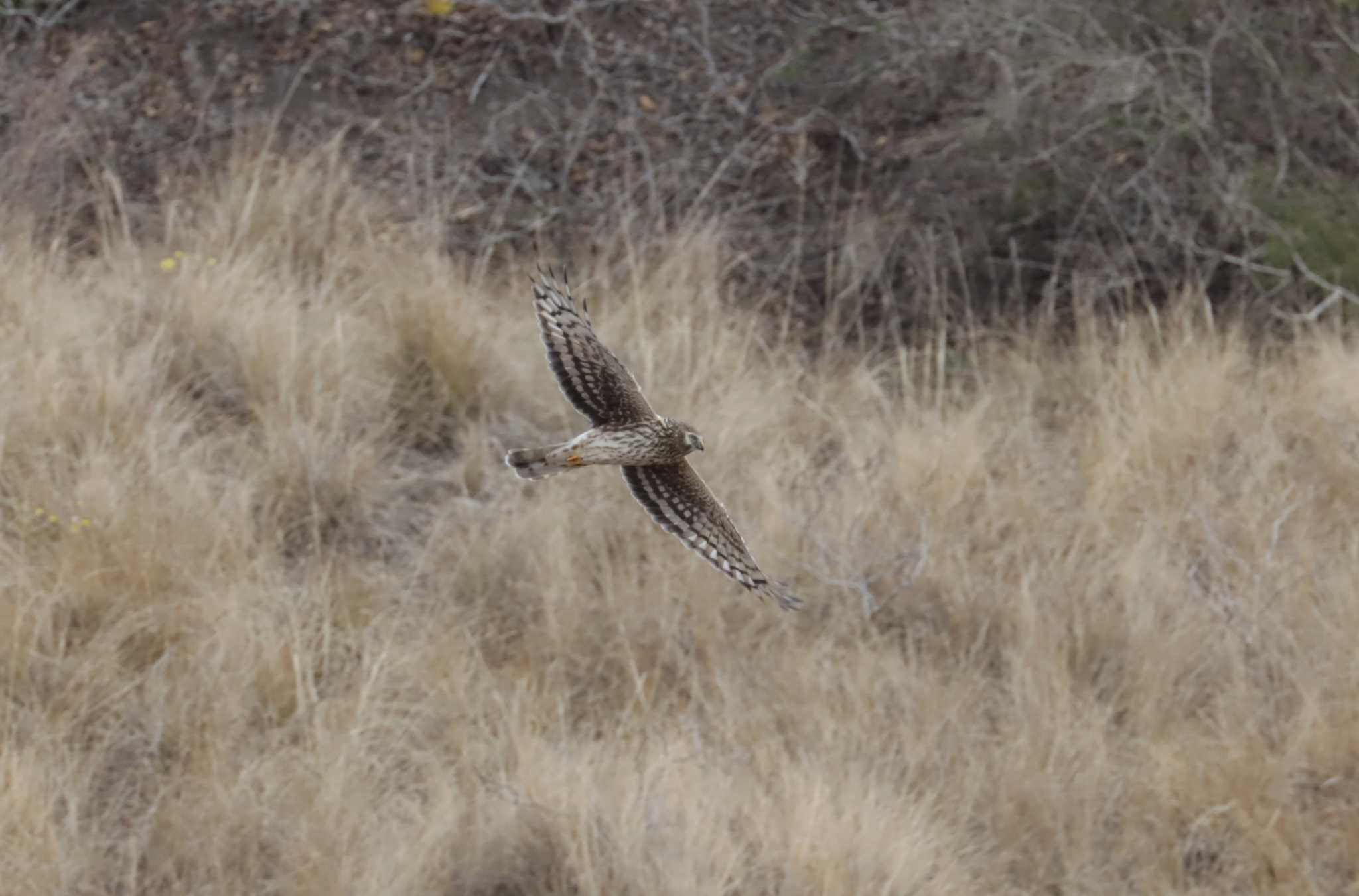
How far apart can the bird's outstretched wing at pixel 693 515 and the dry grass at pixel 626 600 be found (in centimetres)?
202

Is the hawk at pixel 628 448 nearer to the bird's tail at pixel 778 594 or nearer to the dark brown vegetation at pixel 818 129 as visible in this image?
the bird's tail at pixel 778 594

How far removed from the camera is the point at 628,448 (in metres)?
2.53

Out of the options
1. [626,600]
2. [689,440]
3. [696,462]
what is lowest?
[626,600]

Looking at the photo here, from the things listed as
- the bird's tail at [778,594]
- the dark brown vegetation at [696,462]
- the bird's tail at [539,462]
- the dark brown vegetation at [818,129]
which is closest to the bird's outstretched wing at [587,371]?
the bird's tail at [539,462]

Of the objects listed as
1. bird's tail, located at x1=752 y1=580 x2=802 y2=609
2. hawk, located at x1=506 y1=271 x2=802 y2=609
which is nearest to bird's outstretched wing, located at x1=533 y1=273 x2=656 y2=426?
hawk, located at x1=506 y1=271 x2=802 y2=609

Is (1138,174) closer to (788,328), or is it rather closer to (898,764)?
(788,328)

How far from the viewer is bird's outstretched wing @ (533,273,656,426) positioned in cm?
263

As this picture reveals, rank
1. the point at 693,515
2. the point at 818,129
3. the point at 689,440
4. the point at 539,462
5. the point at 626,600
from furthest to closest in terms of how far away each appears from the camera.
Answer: the point at 818,129 < the point at 626,600 < the point at 693,515 < the point at 689,440 < the point at 539,462

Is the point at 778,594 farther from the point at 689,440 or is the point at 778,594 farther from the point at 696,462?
the point at 696,462

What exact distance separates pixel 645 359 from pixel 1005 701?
1536mm

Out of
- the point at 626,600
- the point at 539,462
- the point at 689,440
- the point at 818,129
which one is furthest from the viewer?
the point at 818,129

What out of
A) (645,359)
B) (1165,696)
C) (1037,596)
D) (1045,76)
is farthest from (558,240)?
(1165,696)

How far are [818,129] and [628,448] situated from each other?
549 cm

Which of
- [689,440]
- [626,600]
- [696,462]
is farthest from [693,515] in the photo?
[696,462]
